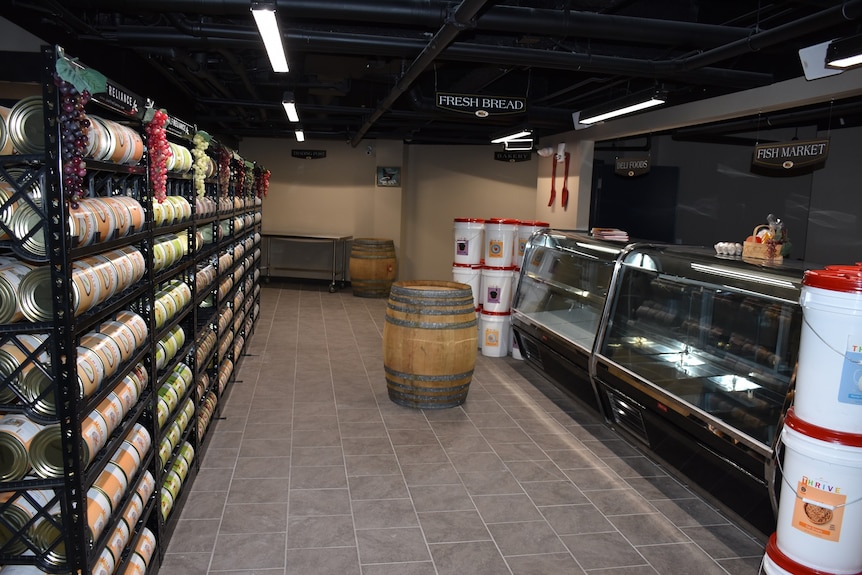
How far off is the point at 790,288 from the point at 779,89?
3866 mm

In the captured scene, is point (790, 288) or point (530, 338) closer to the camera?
point (790, 288)

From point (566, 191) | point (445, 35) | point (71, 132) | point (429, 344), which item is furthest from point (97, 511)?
point (566, 191)

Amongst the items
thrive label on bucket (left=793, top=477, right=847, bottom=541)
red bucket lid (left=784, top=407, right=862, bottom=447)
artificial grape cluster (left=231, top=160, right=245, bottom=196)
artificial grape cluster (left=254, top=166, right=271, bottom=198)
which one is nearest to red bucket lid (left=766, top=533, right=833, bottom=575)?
thrive label on bucket (left=793, top=477, right=847, bottom=541)

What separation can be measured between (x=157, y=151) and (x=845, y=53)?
4.37 meters

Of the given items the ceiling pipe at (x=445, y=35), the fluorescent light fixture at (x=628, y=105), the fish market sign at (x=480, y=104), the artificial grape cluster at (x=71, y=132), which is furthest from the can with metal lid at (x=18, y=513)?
the fluorescent light fixture at (x=628, y=105)

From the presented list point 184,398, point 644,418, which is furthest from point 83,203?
point 644,418

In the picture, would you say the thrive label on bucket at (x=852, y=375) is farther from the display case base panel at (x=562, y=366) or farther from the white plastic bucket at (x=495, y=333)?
the white plastic bucket at (x=495, y=333)

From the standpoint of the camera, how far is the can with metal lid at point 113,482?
2736mm

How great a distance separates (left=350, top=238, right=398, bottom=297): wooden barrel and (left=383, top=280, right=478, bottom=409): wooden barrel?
7.32 m

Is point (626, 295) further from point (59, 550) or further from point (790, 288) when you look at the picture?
point (59, 550)

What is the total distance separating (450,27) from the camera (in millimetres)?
4789

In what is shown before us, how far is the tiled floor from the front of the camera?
12.4 feet

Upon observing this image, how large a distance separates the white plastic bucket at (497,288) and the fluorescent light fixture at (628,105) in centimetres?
221

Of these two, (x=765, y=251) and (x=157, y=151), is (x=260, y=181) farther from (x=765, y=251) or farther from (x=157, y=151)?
(x=765, y=251)
